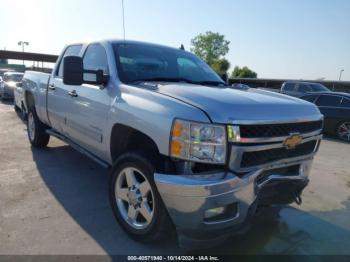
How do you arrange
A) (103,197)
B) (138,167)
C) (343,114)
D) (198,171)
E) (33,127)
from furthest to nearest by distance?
(343,114) → (33,127) → (103,197) → (138,167) → (198,171)

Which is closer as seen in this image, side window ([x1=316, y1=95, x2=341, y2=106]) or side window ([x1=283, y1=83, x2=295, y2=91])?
side window ([x1=316, y1=95, x2=341, y2=106])

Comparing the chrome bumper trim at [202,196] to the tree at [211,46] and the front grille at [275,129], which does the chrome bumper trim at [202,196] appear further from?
the tree at [211,46]

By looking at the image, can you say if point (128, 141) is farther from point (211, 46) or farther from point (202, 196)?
point (211, 46)

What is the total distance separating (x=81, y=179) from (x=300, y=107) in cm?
323

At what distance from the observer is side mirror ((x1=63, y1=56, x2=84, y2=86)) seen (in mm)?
3588

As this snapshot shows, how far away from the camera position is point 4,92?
17.0 metres

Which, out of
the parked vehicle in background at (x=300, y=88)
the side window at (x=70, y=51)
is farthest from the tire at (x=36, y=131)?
the parked vehicle in background at (x=300, y=88)

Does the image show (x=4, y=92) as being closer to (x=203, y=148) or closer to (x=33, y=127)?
(x=33, y=127)

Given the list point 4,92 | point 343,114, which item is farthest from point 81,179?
point 4,92

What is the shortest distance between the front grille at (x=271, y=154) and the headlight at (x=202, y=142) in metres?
0.23

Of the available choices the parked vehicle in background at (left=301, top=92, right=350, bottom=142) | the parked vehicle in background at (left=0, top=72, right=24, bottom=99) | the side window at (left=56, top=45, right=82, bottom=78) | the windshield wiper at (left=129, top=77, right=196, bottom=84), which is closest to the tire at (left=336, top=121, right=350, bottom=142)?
the parked vehicle in background at (left=301, top=92, right=350, bottom=142)

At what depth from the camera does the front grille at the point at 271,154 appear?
2.76 meters

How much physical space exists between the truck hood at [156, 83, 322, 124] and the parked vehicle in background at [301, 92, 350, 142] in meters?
7.99

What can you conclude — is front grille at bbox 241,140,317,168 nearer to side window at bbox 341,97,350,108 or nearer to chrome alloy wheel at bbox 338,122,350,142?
chrome alloy wheel at bbox 338,122,350,142
